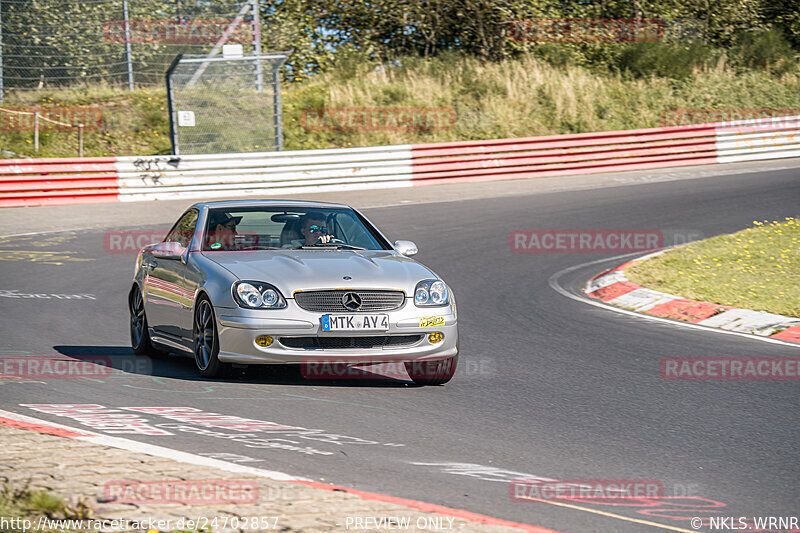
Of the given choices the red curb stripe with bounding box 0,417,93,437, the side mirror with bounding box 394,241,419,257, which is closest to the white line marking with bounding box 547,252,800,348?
the side mirror with bounding box 394,241,419,257

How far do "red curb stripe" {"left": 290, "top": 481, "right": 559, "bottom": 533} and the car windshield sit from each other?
4.13m

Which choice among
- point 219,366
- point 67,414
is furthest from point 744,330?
point 67,414

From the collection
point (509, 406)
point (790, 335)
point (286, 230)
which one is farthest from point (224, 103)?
Answer: point (509, 406)

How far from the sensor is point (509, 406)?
742 cm

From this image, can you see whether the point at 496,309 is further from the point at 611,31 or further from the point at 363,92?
the point at 611,31

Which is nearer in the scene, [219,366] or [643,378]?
[219,366]

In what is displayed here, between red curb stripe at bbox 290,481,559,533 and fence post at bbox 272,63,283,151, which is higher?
fence post at bbox 272,63,283,151

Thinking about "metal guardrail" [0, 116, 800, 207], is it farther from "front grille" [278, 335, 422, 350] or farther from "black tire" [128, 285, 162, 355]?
"front grille" [278, 335, 422, 350]

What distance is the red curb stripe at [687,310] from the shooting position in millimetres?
11844

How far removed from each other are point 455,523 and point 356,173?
21.1 meters

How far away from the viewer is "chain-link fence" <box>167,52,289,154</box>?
2480 centimetres

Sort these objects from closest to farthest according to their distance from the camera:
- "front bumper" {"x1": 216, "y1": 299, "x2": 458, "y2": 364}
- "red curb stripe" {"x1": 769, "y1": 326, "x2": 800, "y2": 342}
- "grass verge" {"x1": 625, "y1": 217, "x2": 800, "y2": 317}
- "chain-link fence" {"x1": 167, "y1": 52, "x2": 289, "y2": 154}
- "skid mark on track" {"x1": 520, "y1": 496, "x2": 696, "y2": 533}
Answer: "skid mark on track" {"x1": 520, "y1": 496, "x2": 696, "y2": 533}
"front bumper" {"x1": 216, "y1": 299, "x2": 458, "y2": 364}
"red curb stripe" {"x1": 769, "y1": 326, "x2": 800, "y2": 342}
"grass verge" {"x1": 625, "y1": 217, "x2": 800, "y2": 317}
"chain-link fence" {"x1": 167, "y1": 52, "x2": 289, "y2": 154}

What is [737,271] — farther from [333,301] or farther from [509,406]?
[333,301]

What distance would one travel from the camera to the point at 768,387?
26.8 feet
